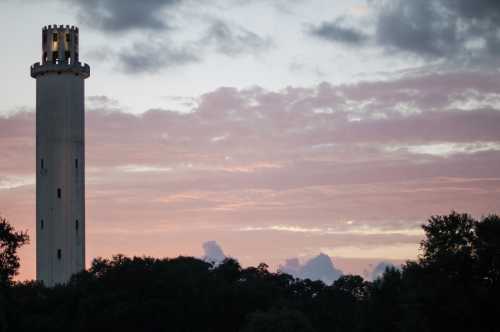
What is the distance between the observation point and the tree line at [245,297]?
67312 millimetres

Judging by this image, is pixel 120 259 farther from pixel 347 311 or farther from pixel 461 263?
pixel 461 263

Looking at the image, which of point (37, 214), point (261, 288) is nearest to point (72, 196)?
point (37, 214)

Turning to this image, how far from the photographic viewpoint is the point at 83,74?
118312 millimetres

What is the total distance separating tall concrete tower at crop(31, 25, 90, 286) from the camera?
11444cm

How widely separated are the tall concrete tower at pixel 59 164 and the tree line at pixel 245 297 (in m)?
6.68

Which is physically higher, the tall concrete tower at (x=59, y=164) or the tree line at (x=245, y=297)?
the tall concrete tower at (x=59, y=164)

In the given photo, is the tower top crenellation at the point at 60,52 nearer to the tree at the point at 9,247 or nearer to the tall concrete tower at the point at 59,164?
the tall concrete tower at the point at 59,164

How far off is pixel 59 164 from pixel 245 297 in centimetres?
2942

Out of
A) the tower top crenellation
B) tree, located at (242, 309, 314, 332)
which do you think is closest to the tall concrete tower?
the tower top crenellation

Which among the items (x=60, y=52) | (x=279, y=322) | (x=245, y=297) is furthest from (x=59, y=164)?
(x=279, y=322)

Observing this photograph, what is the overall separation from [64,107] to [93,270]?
2229 cm

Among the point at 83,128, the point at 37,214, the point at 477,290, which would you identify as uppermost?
the point at 83,128

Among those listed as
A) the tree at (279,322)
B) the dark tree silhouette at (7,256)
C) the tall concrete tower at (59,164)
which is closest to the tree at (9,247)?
the dark tree silhouette at (7,256)

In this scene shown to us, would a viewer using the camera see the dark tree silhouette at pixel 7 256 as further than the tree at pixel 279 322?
No
